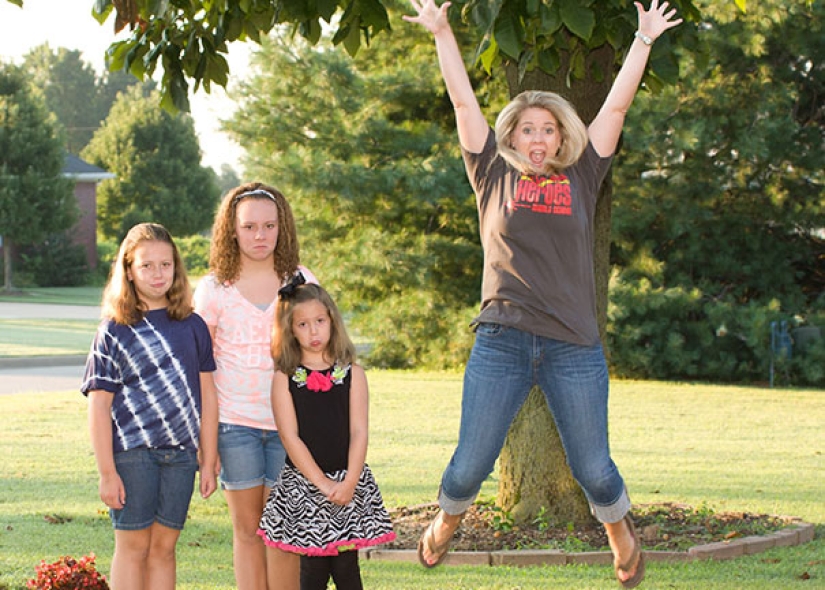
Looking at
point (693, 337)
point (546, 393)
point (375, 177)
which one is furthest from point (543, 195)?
point (693, 337)

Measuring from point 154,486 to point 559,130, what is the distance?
1985mm

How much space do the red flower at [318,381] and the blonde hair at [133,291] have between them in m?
0.52

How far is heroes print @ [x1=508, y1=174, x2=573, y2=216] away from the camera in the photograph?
413cm

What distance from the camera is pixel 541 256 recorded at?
407 centimetres

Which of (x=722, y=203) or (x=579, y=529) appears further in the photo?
(x=722, y=203)

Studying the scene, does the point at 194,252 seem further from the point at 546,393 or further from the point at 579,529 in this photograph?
the point at 546,393

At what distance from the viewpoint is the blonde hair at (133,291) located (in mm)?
4133

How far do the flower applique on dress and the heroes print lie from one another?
88cm

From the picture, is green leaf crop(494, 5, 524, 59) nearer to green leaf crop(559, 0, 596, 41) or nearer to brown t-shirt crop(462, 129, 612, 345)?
green leaf crop(559, 0, 596, 41)

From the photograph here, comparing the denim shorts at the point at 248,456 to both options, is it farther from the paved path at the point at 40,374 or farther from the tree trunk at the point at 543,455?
the paved path at the point at 40,374

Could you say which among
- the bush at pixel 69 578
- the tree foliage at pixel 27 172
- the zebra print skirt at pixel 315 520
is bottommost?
the bush at pixel 69 578

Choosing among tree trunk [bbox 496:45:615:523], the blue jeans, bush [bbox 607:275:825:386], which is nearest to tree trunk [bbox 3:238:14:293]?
bush [bbox 607:275:825:386]

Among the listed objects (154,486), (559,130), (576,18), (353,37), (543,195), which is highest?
(353,37)

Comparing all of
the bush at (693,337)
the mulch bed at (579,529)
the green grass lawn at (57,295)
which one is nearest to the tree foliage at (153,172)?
the green grass lawn at (57,295)
